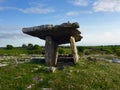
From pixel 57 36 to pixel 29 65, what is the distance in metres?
4.46

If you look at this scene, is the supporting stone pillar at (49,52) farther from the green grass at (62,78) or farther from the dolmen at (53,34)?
the green grass at (62,78)

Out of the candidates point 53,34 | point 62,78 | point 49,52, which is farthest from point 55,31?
point 62,78

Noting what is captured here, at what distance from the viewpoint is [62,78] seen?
1988cm

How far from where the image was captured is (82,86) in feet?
61.3

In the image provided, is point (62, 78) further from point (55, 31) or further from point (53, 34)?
point (53, 34)

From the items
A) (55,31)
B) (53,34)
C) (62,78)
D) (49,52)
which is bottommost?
(62,78)

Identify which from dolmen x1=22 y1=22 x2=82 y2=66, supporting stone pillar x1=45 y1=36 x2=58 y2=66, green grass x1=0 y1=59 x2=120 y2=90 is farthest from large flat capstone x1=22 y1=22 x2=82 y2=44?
green grass x1=0 y1=59 x2=120 y2=90

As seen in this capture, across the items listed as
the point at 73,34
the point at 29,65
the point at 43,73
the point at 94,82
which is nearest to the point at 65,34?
the point at 73,34

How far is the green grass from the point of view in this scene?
1878 cm

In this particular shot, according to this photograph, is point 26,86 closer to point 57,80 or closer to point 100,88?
point 57,80

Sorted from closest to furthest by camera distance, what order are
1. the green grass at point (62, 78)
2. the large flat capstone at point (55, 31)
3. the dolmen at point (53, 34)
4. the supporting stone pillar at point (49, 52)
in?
the green grass at point (62, 78), the large flat capstone at point (55, 31), the dolmen at point (53, 34), the supporting stone pillar at point (49, 52)

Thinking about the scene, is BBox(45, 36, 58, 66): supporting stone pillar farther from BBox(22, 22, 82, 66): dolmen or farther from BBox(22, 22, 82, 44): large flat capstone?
BBox(22, 22, 82, 44): large flat capstone

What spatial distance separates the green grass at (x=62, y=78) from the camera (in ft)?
61.6

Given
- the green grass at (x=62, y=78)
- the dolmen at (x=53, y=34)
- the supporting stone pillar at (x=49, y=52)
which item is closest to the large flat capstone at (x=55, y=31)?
the dolmen at (x=53, y=34)
